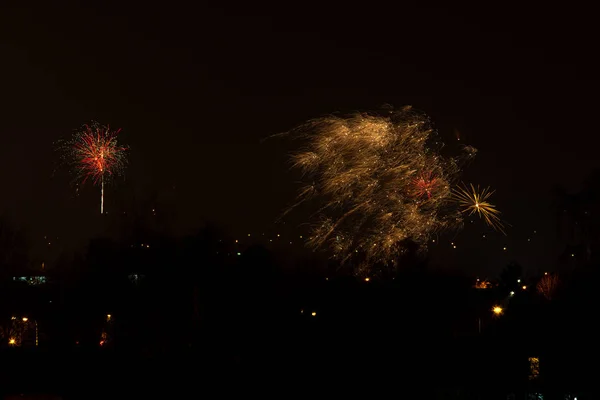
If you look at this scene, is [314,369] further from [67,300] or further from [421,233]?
[67,300]

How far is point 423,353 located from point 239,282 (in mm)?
7156

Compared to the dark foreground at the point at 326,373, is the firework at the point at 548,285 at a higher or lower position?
higher

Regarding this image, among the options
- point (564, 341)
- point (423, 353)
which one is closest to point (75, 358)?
point (423, 353)

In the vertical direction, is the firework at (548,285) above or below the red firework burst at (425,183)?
below

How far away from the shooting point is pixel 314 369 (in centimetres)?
1539

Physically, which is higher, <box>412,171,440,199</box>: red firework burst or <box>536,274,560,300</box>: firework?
<box>412,171,440,199</box>: red firework burst

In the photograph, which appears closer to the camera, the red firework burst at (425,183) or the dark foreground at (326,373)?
the dark foreground at (326,373)

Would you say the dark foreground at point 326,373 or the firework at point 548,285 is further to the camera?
the firework at point 548,285

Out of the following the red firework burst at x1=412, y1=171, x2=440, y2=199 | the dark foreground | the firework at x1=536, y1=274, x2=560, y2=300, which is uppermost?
the red firework burst at x1=412, y1=171, x2=440, y2=199

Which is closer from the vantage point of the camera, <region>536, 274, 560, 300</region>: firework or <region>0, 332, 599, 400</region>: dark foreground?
<region>0, 332, 599, 400</region>: dark foreground

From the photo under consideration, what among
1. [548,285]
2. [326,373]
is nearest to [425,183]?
[548,285]

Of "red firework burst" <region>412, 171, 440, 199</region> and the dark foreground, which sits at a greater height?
Result: "red firework burst" <region>412, 171, 440, 199</region>

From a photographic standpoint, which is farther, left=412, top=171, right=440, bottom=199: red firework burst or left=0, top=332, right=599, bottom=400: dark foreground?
left=412, top=171, right=440, bottom=199: red firework burst

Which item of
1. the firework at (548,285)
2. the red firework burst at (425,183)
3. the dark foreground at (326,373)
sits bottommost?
the dark foreground at (326,373)
